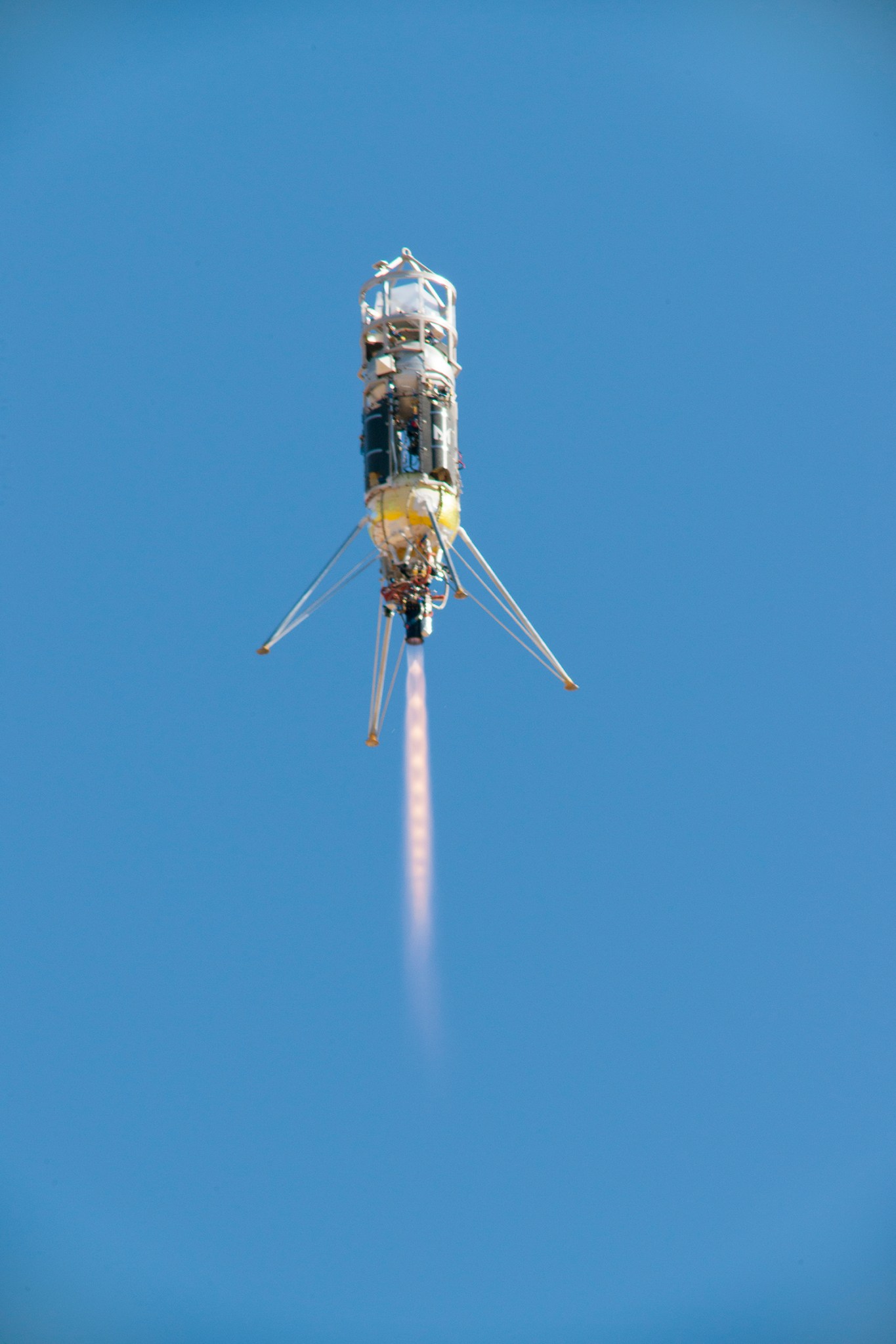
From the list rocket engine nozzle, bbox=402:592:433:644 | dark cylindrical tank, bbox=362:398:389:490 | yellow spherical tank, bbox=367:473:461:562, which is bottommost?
rocket engine nozzle, bbox=402:592:433:644

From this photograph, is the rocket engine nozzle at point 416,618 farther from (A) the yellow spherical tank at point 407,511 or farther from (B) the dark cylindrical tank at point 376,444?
(B) the dark cylindrical tank at point 376,444

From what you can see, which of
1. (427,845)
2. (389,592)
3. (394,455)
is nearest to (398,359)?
(394,455)

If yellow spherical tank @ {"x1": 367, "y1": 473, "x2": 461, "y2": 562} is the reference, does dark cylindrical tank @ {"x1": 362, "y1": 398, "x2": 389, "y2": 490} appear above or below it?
above

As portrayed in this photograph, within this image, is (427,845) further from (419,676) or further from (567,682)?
(567,682)

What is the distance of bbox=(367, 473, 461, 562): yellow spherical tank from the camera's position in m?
69.1

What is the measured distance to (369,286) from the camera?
2918 inches

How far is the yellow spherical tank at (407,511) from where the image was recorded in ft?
227

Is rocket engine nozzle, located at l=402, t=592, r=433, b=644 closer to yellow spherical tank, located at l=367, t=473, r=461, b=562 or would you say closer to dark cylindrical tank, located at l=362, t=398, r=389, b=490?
yellow spherical tank, located at l=367, t=473, r=461, b=562

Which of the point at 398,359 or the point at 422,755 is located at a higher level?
the point at 398,359

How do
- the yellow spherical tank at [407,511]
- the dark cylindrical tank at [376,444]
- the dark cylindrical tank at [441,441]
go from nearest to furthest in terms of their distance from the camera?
the yellow spherical tank at [407,511] < the dark cylindrical tank at [441,441] < the dark cylindrical tank at [376,444]

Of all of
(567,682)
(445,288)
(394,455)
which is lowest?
(567,682)

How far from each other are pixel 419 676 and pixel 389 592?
37.0 feet

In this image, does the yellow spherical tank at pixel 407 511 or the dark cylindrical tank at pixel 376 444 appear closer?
the yellow spherical tank at pixel 407 511

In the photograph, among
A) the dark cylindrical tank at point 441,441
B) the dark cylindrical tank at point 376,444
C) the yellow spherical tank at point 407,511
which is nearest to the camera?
the yellow spherical tank at point 407,511
